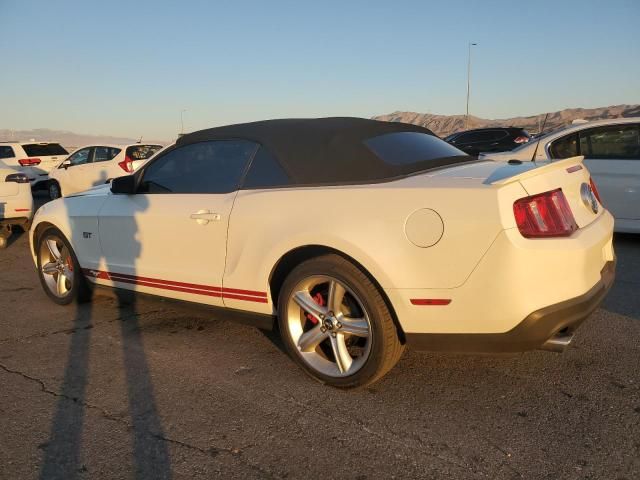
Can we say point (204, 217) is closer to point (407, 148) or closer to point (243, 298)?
point (243, 298)

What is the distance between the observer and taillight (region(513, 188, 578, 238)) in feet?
8.66

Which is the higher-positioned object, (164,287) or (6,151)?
(6,151)

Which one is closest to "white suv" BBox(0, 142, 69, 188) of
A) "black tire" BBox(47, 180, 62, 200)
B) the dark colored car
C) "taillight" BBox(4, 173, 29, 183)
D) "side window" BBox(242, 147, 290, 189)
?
"black tire" BBox(47, 180, 62, 200)

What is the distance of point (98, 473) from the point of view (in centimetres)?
240

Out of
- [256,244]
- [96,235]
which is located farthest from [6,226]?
[256,244]

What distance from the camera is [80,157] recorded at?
13711 mm

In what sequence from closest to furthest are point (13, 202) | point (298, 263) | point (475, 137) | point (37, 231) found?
point (298, 263) < point (37, 231) < point (13, 202) < point (475, 137)

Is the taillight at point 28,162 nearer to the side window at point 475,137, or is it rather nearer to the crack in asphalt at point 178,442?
the side window at point 475,137

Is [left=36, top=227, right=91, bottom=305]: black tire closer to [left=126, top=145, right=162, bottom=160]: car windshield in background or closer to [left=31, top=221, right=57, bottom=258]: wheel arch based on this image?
[left=31, top=221, right=57, bottom=258]: wheel arch

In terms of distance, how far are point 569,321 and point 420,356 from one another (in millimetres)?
1103

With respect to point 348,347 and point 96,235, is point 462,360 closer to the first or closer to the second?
point 348,347

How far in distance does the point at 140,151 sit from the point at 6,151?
5.90m

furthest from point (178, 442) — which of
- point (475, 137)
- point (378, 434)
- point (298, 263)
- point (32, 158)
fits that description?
point (32, 158)

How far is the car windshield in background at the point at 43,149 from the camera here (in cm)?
1608
